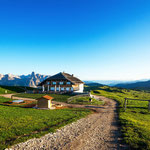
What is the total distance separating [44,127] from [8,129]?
3742 mm

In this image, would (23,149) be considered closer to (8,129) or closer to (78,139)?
(8,129)

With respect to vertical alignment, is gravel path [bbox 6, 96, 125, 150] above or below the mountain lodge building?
below

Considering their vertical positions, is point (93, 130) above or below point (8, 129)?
below

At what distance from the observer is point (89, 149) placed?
859 centimetres

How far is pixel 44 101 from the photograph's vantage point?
910 inches

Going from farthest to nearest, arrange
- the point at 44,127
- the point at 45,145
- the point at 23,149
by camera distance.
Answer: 1. the point at 44,127
2. the point at 45,145
3. the point at 23,149

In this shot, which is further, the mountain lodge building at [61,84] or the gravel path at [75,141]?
the mountain lodge building at [61,84]

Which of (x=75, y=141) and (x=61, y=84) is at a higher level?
(x=61, y=84)

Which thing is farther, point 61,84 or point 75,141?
point 61,84

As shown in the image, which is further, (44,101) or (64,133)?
(44,101)

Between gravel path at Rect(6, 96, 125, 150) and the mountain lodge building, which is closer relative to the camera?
gravel path at Rect(6, 96, 125, 150)

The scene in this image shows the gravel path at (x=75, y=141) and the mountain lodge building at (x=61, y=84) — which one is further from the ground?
the mountain lodge building at (x=61, y=84)

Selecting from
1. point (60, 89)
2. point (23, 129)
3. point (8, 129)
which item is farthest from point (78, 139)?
point (60, 89)

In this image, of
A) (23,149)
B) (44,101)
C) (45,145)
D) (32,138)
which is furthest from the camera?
(44,101)
